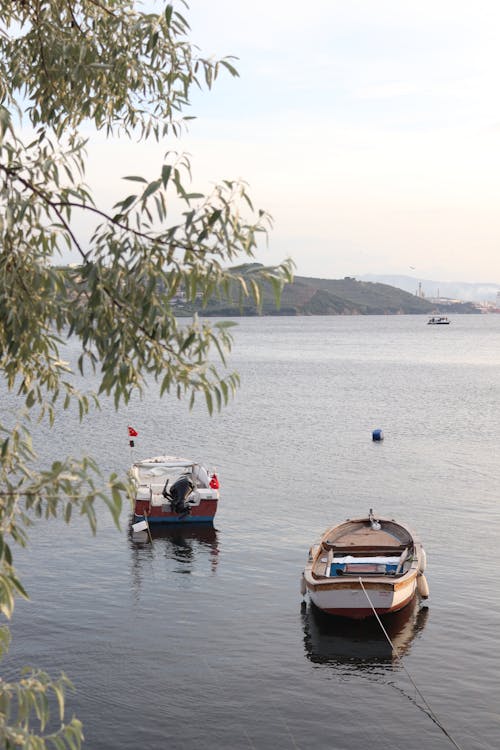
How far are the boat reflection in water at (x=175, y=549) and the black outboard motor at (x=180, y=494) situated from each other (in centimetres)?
104

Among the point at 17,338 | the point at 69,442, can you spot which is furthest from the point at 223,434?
the point at 17,338

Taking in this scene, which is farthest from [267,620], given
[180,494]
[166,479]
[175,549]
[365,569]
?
[166,479]

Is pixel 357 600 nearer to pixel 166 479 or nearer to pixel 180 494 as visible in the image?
pixel 180 494

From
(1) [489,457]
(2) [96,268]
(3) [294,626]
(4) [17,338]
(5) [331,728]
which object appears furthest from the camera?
(1) [489,457]

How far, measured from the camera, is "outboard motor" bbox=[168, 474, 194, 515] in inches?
1500

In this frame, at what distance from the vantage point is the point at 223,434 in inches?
2596

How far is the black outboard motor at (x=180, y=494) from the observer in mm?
38094

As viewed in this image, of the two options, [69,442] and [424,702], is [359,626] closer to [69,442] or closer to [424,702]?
[424,702]

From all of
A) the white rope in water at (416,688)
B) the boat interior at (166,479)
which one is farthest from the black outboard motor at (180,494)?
the white rope in water at (416,688)

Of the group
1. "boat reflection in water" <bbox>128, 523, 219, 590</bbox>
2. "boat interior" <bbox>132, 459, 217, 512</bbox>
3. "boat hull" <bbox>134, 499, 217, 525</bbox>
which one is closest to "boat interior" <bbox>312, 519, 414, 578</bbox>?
"boat reflection in water" <bbox>128, 523, 219, 590</bbox>

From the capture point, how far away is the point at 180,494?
3850 cm

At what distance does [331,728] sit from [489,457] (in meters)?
39.9

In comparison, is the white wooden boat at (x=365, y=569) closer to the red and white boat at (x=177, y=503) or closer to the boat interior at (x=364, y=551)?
the boat interior at (x=364, y=551)

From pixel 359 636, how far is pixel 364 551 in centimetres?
392
